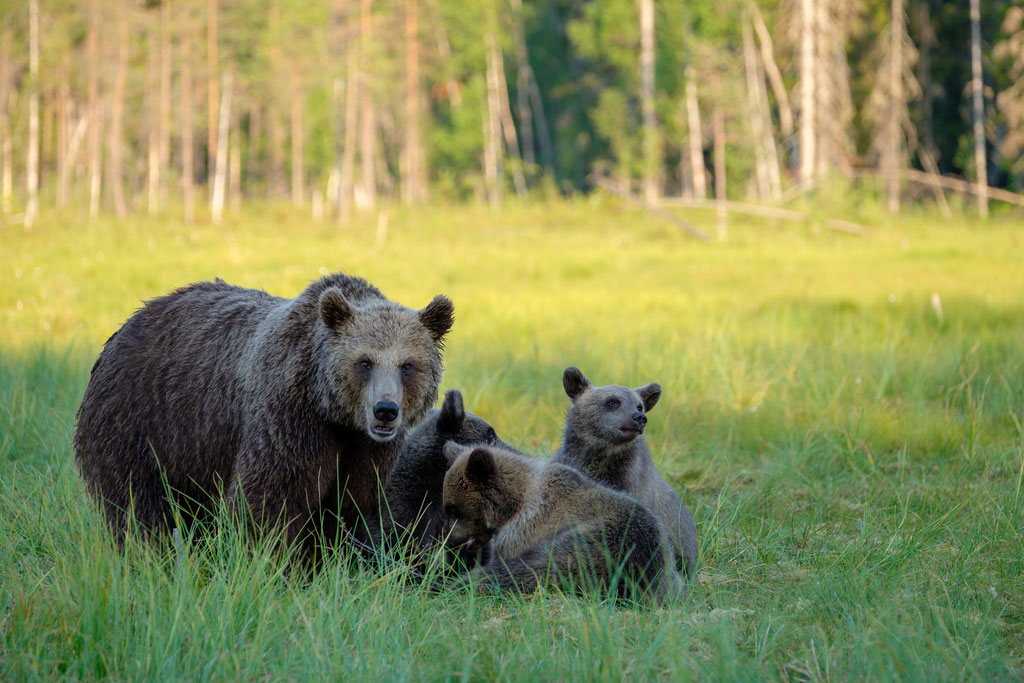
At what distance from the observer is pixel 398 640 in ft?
10.9

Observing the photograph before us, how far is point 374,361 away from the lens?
421 centimetres

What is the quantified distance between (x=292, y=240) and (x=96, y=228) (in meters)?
5.93

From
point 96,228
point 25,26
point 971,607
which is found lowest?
point 971,607

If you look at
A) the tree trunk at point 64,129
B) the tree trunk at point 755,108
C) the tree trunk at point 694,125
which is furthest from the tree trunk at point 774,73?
the tree trunk at point 64,129

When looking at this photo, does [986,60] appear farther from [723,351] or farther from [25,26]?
[25,26]

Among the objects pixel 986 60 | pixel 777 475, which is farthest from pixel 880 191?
pixel 777 475

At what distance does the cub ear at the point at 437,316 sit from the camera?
4.44 m

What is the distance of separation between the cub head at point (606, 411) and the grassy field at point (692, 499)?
74 centimetres

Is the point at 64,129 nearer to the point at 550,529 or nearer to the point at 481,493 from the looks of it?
the point at 481,493

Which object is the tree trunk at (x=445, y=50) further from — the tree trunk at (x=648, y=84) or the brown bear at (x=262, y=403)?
the brown bear at (x=262, y=403)

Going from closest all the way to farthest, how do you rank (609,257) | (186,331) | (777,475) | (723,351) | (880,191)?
(186,331), (777,475), (723,351), (609,257), (880,191)

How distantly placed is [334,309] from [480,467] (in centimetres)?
102

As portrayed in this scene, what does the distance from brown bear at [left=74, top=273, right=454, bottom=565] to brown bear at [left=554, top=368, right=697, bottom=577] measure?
1.04 meters

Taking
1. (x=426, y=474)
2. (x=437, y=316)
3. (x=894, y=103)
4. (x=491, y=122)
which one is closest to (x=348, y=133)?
(x=491, y=122)
